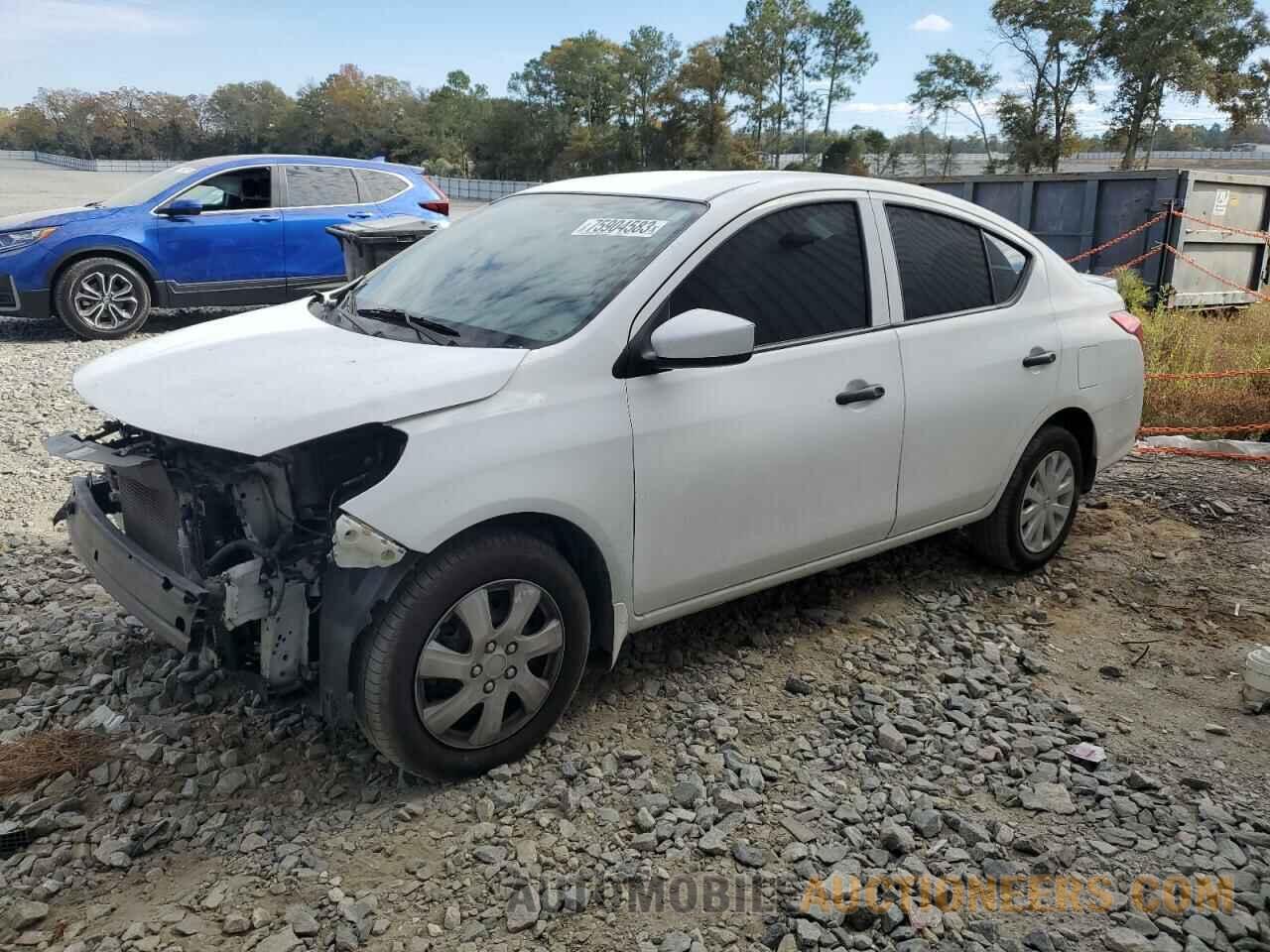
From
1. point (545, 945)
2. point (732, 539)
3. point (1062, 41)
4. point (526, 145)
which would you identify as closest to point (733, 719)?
point (732, 539)

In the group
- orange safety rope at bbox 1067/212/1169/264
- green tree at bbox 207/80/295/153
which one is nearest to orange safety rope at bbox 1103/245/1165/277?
orange safety rope at bbox 1067/212/1169/264

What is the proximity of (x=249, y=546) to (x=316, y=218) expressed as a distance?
852cm

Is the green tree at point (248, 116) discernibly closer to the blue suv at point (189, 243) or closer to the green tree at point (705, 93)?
the green tree at point (705, 93)

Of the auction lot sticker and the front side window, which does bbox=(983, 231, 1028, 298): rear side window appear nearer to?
the auction lot sticker

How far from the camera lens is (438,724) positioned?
308 centimetres

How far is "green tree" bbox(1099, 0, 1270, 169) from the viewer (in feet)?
149

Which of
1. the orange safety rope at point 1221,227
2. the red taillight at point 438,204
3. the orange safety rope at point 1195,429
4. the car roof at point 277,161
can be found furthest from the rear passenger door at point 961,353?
the red taillight at point 438,204

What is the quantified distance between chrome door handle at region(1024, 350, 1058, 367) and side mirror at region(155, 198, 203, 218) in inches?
333

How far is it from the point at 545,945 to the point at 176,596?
141cm

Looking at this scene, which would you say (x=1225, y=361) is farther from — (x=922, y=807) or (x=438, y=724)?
(x=438, y=724)

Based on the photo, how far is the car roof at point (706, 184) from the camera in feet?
12.5

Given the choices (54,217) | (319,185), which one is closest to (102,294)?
(54,217)

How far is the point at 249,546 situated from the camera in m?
3.05

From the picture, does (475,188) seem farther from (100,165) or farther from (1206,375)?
(1206,375)
